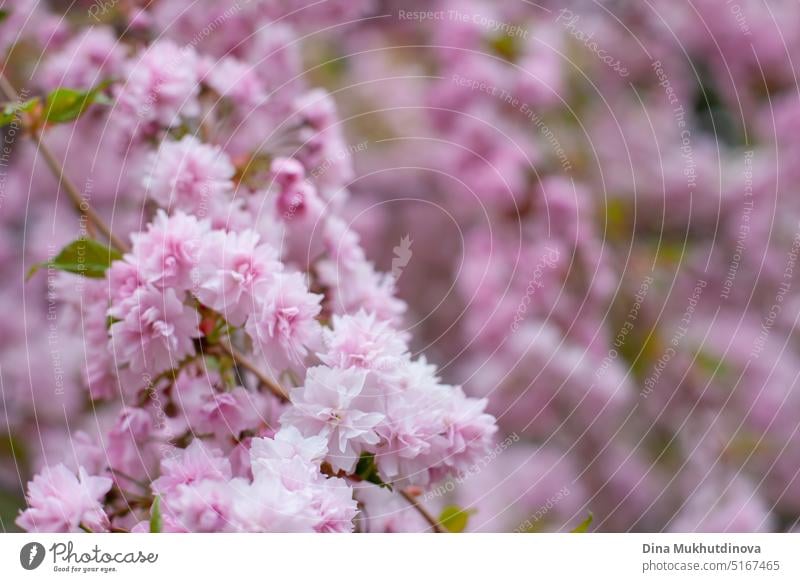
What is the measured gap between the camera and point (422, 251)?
1.48 meters

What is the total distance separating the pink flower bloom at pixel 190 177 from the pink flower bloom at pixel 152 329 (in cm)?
10

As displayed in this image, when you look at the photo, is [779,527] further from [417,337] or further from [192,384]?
[192,384]

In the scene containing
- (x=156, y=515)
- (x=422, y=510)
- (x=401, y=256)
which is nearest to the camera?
(x=156, y=515)

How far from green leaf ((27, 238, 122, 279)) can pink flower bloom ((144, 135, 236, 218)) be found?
0.07 meters

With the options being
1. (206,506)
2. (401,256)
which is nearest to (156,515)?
(206,506)

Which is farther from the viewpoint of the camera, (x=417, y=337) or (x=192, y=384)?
(x=417, y=337)

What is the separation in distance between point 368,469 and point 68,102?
0.38m

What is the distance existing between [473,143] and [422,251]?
233mm

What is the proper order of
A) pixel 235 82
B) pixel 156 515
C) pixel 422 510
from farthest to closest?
1. pixel 235 82
2. pixel 422 510
3. pixel 156 515

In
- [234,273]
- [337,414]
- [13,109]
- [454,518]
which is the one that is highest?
[13,109]

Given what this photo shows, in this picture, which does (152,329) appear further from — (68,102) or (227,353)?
(68,102)
